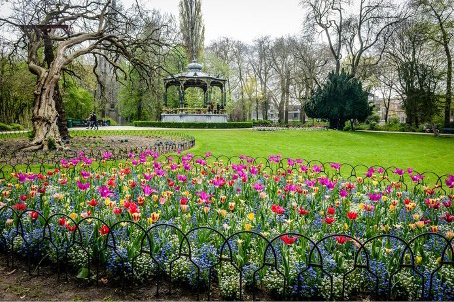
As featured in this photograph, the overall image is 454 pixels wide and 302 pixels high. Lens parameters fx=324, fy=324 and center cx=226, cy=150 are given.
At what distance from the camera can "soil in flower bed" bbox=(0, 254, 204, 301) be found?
118 inches

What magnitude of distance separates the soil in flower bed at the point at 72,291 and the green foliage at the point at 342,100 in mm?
27029

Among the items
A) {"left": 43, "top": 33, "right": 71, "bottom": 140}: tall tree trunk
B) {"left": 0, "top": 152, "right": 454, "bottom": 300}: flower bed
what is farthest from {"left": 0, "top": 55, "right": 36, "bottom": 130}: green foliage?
{"left": 0, "top": 152, "right": 454, "bottom": 300}: flower bed

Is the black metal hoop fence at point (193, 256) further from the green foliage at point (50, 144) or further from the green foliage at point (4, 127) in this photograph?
the green foliage at point (4, 127)

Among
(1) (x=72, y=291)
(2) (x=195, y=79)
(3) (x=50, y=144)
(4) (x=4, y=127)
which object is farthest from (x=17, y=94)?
(1) (x=72, y=291)

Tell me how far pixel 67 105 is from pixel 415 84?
37.5m

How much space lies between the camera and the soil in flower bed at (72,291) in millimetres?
3006

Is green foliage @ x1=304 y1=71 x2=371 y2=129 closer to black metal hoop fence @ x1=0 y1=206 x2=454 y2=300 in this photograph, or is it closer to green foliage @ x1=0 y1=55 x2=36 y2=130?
green foliage @ x1=0 y1=55 x2=36 y2=130

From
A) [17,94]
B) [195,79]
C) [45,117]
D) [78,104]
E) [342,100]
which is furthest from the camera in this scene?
[78,104]

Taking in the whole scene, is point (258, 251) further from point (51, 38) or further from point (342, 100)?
point (342, 100)

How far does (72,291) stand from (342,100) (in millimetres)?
27918

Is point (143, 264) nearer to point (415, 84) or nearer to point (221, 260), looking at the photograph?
point (221, 260)

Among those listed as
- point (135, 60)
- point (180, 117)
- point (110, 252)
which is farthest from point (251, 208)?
point (180, 117)

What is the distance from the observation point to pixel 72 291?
311cm

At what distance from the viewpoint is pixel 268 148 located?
1470cm
